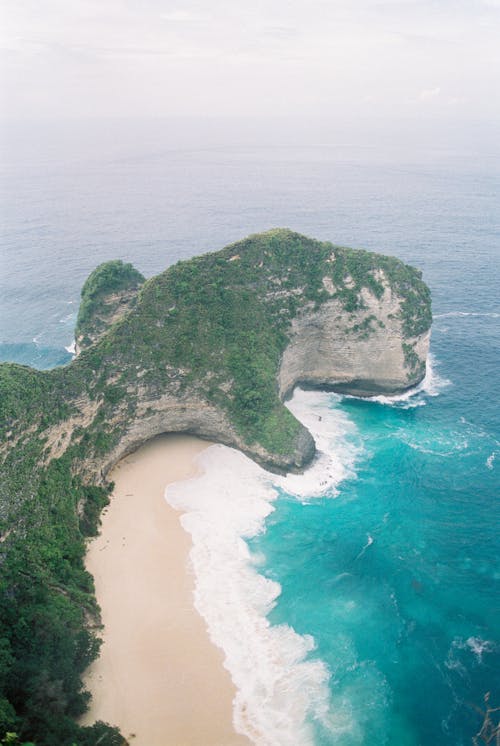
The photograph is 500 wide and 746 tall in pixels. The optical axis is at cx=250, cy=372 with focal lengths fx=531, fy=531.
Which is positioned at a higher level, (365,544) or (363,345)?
(363,345)

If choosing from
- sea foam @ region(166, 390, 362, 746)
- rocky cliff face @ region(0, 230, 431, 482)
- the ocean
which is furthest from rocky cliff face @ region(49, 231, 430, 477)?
the ocean

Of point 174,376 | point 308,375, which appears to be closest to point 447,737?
point 174,376

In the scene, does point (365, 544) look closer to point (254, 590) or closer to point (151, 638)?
point (254, 590)

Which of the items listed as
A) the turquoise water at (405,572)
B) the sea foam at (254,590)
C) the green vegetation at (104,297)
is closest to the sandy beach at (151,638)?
the sea foam at (254,590)

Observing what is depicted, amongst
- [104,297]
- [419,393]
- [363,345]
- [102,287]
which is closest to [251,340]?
[363,345]

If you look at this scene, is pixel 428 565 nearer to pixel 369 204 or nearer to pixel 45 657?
pixel 45 657

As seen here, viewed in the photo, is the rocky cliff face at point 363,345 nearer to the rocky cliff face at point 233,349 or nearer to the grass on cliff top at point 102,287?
the rocky cliff face at point 233,349

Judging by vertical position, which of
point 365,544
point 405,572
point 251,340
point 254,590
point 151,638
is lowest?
point 151,638
